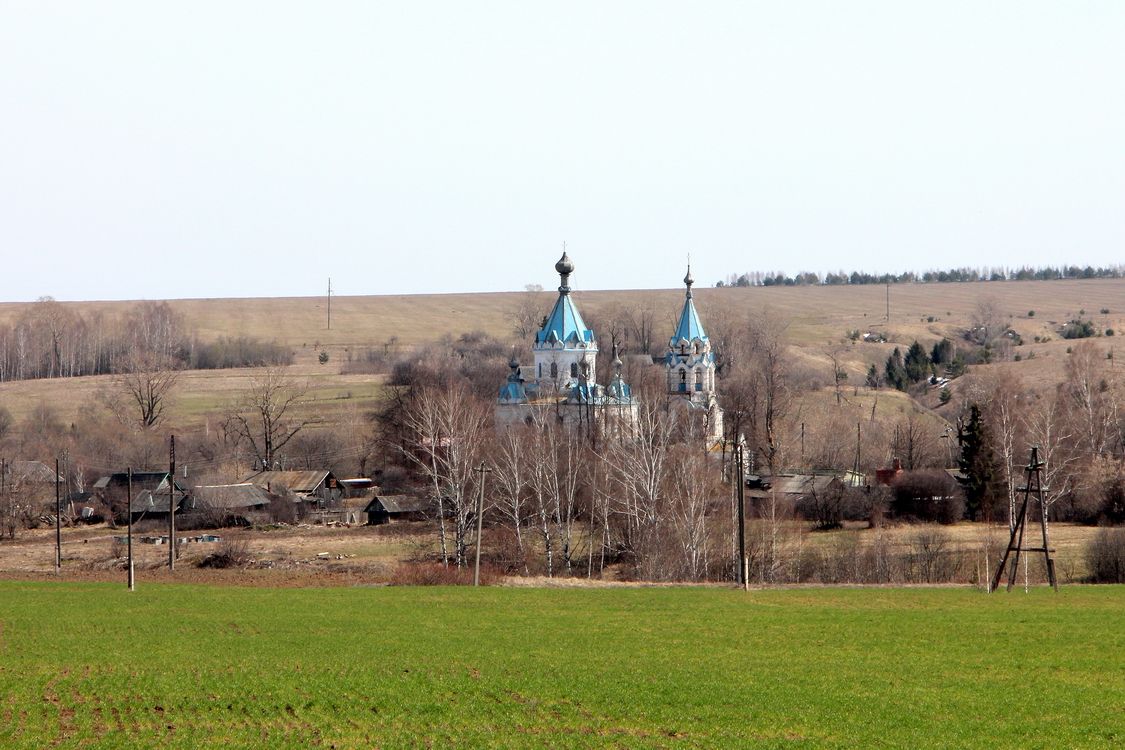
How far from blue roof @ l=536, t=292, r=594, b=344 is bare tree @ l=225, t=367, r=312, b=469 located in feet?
57.4

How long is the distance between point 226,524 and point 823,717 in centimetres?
5133

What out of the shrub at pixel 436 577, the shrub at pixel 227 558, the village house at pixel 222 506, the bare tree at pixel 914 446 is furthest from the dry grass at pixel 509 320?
the shrub at pixel 436 577

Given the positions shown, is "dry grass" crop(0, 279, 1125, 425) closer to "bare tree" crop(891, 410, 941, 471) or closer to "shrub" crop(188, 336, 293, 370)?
"shrub" crop(188, 336, 293, 370)

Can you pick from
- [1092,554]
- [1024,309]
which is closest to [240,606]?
[1092,554]

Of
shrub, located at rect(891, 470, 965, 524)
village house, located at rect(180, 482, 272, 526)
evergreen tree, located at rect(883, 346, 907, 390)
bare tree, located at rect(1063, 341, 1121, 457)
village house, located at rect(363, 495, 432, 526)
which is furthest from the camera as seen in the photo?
evergreen tree, located at rect(883, 346, 907, 390)

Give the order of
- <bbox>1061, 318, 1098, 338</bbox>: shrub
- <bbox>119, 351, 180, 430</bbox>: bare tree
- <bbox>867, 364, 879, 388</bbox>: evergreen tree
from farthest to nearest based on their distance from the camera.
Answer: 1. <bbox>1061, 318, 1098, 338</bbox>: shrub
2. <bbox>867, 364, 879, 388</bbox>: evergreen tree
3. <bbox>119, 351, 180, 430</bbox>: bare tree

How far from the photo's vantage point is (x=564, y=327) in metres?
74.8

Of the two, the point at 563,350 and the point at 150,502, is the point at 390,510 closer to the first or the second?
the point at 150,502

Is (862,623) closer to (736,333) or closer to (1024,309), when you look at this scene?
(736,333)

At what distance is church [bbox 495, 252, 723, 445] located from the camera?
6906 centimetres

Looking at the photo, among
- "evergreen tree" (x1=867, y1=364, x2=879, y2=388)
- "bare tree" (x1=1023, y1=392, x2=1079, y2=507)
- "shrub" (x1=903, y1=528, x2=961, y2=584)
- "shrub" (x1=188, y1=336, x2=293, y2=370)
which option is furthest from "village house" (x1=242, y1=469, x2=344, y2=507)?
"shrub" (x1=188, y1=336, x2=293, y2=370)

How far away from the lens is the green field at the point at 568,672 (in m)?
16.8

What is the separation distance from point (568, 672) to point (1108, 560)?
26.5m

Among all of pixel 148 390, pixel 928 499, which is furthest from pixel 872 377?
pixel 148 390
